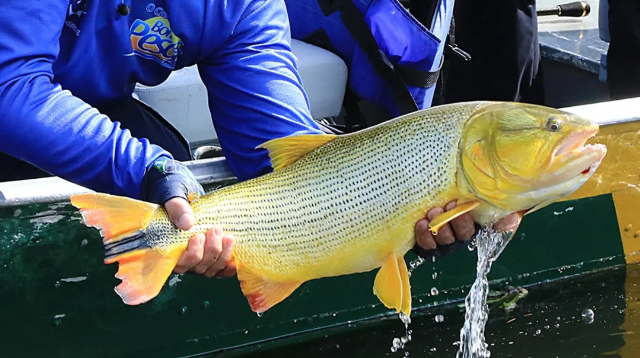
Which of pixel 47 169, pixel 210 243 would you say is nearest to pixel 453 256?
pixel 210 243

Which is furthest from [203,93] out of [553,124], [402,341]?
[553,124]

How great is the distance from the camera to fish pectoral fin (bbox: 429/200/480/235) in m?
Result: 2.20

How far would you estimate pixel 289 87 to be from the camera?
9.50ft

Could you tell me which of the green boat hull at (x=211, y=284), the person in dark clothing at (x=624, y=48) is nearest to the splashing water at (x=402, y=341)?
the green boat hull at (x=211, y=284)

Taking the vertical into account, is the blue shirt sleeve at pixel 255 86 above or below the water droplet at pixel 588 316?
above

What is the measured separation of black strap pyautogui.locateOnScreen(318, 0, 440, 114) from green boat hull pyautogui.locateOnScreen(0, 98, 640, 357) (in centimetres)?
76

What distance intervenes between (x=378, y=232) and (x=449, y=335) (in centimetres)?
162

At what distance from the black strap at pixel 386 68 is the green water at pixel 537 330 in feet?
3.24

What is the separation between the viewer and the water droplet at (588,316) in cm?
391

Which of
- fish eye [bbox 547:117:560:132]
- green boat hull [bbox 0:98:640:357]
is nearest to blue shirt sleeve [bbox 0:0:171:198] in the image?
green boat hull [bbox 0:98:640:357]

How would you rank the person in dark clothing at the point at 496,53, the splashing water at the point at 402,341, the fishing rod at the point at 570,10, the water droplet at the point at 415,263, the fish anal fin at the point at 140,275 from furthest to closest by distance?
the fishing rod at the point at 570,10, the person in dark clothing at the point at 496,53, the splashing water at the point at 402,341, the water droplet at the point at 415,263, the fish anal fin at the point at 140,275

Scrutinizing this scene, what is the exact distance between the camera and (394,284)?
236 cm

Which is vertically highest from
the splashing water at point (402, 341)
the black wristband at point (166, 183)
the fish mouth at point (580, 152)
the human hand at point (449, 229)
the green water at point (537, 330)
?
the fish mouth at point (580, 152)

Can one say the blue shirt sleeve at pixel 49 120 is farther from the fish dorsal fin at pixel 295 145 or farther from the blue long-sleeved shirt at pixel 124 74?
the fish dorsal fin at pixel 295 145
